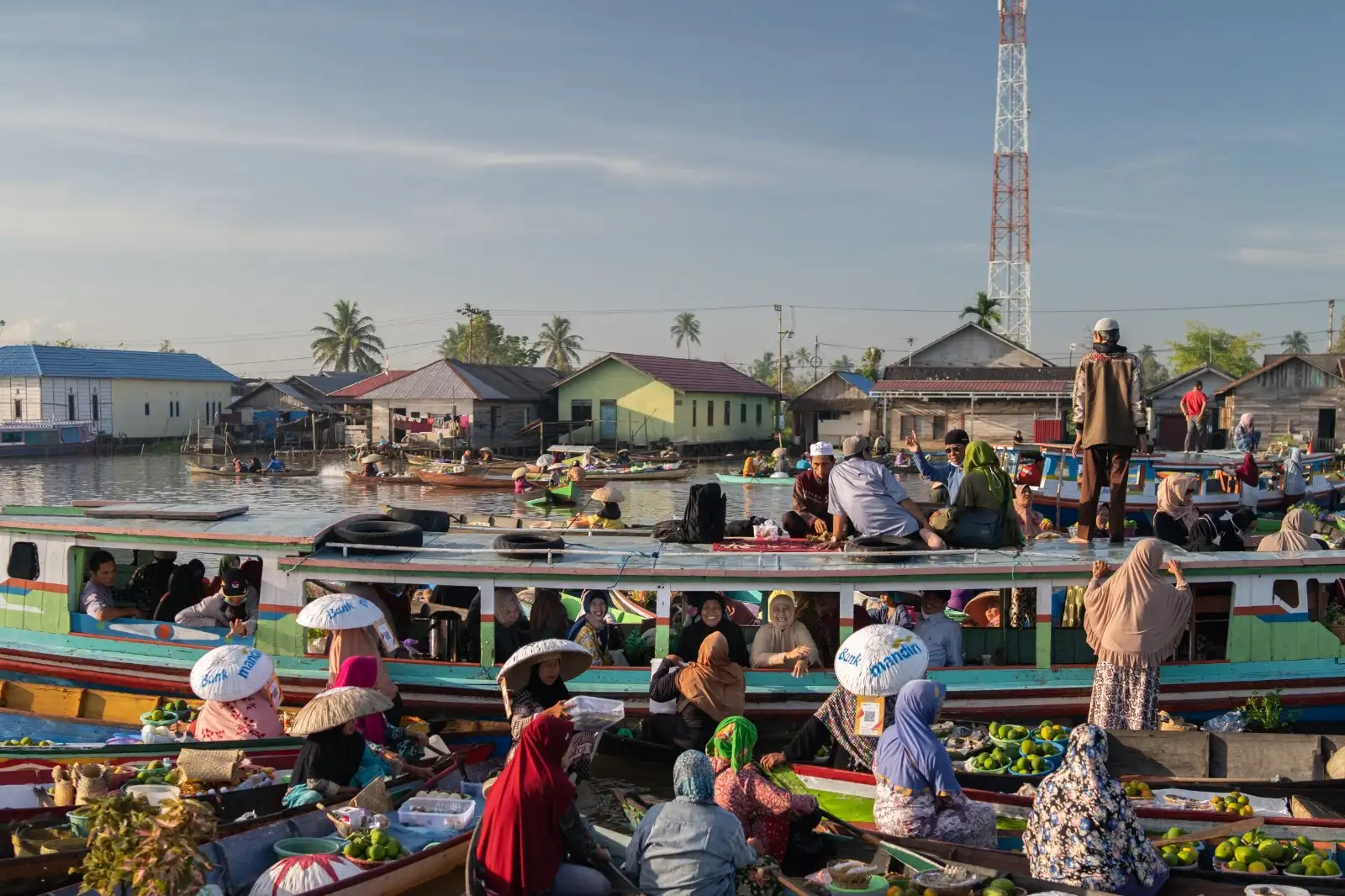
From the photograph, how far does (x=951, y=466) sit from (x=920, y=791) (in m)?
6.41

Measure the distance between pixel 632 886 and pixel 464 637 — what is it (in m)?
5.32

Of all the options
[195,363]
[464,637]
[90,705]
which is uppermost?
[195,363]

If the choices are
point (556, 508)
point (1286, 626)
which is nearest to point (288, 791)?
point (1286, 626)

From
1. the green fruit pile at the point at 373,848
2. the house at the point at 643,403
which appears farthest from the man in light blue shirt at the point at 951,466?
the house at the point at 643,403

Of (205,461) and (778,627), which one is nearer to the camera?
(778,627)

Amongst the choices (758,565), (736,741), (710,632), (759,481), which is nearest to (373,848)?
(736,741)

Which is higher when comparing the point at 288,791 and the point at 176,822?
the point at 176,822

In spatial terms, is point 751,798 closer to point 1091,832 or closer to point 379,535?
point 1091,832

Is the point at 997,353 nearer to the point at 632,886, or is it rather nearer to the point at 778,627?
the point at 778,627

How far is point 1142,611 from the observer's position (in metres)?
8.36

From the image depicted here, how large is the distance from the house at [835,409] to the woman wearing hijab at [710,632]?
1639 inches

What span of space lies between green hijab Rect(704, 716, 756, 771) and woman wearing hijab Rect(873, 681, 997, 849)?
28.7 inches

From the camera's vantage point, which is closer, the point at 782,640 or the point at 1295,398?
the point at 782,640

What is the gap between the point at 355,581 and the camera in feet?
32.8
